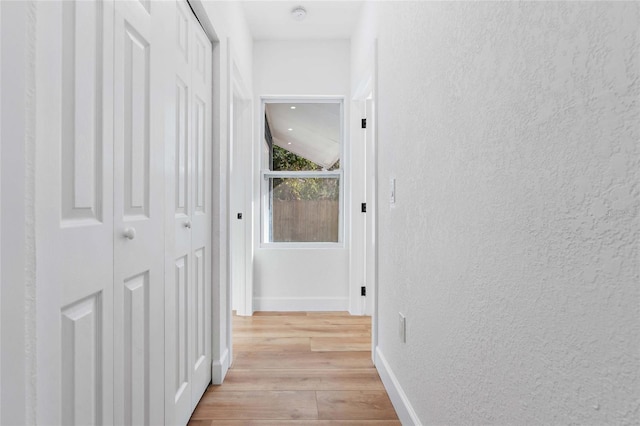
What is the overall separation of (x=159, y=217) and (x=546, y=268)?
1127 millimetres

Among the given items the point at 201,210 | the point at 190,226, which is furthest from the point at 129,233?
the point at 201,210

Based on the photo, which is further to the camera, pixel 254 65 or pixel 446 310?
pixel 254 65

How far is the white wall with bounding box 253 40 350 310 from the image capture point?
3217 millimetres

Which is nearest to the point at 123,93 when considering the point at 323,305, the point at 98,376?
the point at 98,376

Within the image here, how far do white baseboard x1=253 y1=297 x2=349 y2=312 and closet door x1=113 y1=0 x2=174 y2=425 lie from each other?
6.51 ft

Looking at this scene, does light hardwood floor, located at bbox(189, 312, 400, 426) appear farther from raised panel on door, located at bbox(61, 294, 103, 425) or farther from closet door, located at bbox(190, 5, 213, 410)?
raised panel on door, located at bbox(61, 294, 103, 425)

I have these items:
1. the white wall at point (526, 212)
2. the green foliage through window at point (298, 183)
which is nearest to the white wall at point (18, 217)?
the white wall at point (526, 212)

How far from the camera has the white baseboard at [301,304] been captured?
3.27 metres

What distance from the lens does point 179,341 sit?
152cm

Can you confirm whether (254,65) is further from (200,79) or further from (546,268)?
(546,268)

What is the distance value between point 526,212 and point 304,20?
267cm

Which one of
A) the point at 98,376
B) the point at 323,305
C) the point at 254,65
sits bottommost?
the point at 323,305

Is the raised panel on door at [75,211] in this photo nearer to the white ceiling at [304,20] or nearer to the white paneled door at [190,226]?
the white paneled door at [190,226]

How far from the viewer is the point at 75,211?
2.70ft
